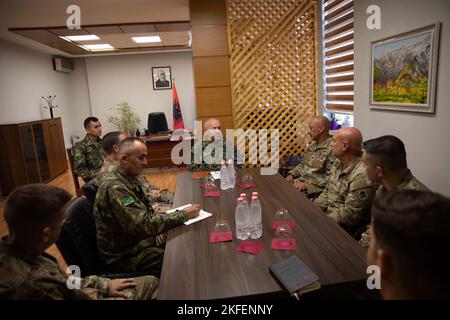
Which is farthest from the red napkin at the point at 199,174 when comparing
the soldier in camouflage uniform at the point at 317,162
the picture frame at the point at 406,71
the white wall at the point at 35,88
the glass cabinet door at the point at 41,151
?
the white wall at the point at 35,88

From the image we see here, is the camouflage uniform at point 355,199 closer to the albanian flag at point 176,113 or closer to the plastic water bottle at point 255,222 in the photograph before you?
the plastic water bottle at point 255,222

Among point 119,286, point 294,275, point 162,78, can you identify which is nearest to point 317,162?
point 294,275

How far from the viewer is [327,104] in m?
4.23

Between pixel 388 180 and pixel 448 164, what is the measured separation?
756mm

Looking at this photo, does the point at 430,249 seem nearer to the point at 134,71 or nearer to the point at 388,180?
the point at 388,180

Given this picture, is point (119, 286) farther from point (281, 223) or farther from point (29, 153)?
point (29, 153)

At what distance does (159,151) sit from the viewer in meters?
6.37

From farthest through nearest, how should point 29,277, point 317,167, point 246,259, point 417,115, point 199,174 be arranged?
point 317,167, point 199,174, point 417,115, point 246,259, point 29,277

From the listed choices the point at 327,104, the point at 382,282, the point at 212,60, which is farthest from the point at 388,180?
the point at 212,60

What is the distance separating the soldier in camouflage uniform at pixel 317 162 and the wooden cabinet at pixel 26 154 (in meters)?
4.55

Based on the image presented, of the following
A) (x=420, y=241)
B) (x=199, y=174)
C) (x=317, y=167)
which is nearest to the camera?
(x=420, y=241)

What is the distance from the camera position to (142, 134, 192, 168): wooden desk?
632cm

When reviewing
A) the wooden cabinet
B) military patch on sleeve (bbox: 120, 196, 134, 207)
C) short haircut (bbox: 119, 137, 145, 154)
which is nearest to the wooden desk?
the wooden cabinet

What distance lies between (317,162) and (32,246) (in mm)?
2537
